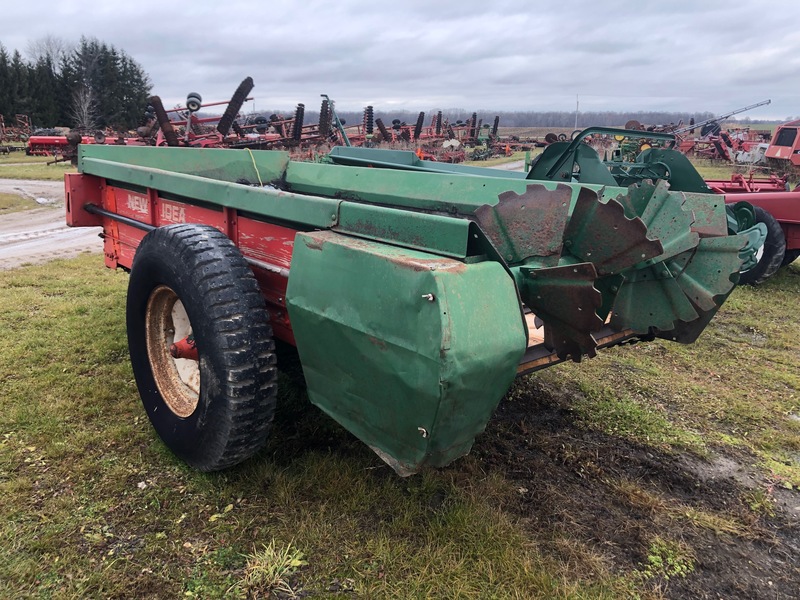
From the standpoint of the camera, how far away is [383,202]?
3418 millimetres

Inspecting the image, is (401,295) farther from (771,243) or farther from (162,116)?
(162,116)

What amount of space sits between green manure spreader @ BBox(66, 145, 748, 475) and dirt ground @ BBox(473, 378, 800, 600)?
61 cm

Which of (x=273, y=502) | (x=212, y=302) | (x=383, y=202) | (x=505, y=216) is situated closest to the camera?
(x=505, y=216)

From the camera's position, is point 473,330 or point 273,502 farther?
point 273,502

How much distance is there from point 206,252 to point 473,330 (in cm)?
123

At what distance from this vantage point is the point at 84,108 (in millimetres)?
35375

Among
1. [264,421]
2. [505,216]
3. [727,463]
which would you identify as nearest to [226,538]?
[264,421]

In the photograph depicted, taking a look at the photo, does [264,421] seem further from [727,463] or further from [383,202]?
[727,463]

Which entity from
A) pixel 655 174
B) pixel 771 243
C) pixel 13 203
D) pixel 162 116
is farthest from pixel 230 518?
pixel 13 203

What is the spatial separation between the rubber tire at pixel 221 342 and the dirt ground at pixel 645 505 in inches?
47.6

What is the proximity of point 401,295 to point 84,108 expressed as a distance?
1587 inches

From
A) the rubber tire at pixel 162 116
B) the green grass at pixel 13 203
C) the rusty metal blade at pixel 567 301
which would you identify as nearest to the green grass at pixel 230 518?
the rusty metal blade at pixel 567 301

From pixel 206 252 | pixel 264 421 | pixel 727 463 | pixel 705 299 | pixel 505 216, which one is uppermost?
pixel 505 216

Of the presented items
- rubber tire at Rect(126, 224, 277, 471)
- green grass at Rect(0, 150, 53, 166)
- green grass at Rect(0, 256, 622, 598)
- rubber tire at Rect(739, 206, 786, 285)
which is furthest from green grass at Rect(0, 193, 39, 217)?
rubber tire at Rect(739, 206, 786, 285)
